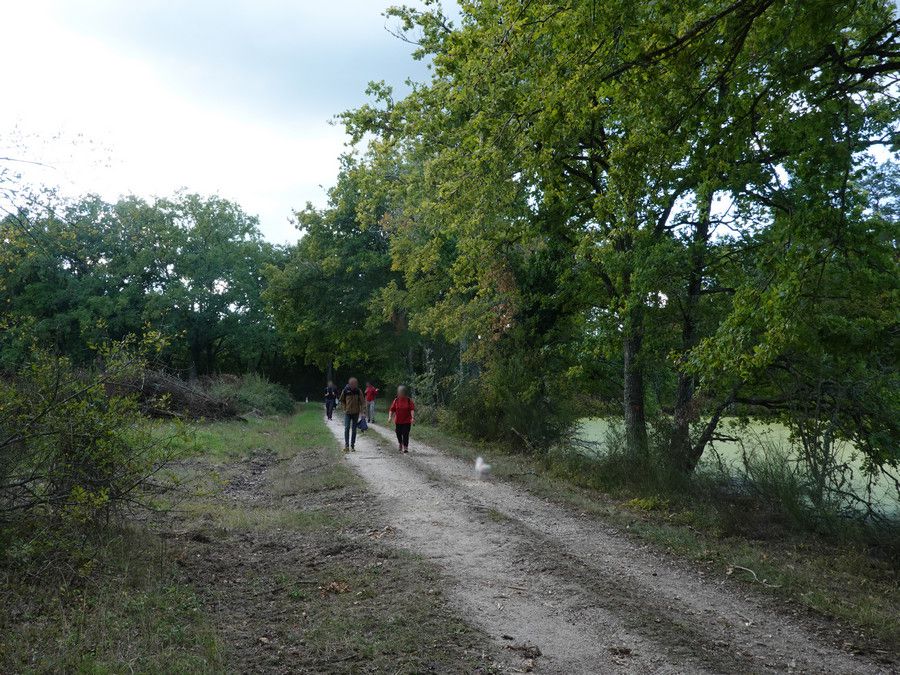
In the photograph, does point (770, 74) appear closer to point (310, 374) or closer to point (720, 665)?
point (720, 665)

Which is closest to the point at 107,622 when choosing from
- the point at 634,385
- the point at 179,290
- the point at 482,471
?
the point at 482,471

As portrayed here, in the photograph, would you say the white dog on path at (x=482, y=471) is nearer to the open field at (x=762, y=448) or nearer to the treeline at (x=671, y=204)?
the open field at (x=762, y=448)

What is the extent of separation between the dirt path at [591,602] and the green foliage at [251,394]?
79.0 feet

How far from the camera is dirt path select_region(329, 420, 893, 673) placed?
16.3 ft

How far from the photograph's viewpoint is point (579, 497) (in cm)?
1160

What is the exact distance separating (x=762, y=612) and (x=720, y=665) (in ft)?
4.99

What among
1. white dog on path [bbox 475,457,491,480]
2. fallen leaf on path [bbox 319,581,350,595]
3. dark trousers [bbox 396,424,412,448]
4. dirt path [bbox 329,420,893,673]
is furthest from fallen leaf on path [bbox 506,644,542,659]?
dark trousers [bbox 396,424,412,448]

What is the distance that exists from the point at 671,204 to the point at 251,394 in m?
28.9

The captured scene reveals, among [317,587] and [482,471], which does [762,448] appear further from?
[317,587]

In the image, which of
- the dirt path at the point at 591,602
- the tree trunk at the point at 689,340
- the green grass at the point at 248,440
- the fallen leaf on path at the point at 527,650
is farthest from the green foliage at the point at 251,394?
the fallen leaf on path at the point at 527,650

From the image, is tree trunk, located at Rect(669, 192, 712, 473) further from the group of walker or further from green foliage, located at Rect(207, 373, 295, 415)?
green foliage, located at Rect(207, 373, 295, 415)

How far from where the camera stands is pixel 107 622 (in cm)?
539

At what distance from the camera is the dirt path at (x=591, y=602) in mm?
4969

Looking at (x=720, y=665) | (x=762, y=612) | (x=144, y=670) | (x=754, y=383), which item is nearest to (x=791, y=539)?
(x=762, y=612)
